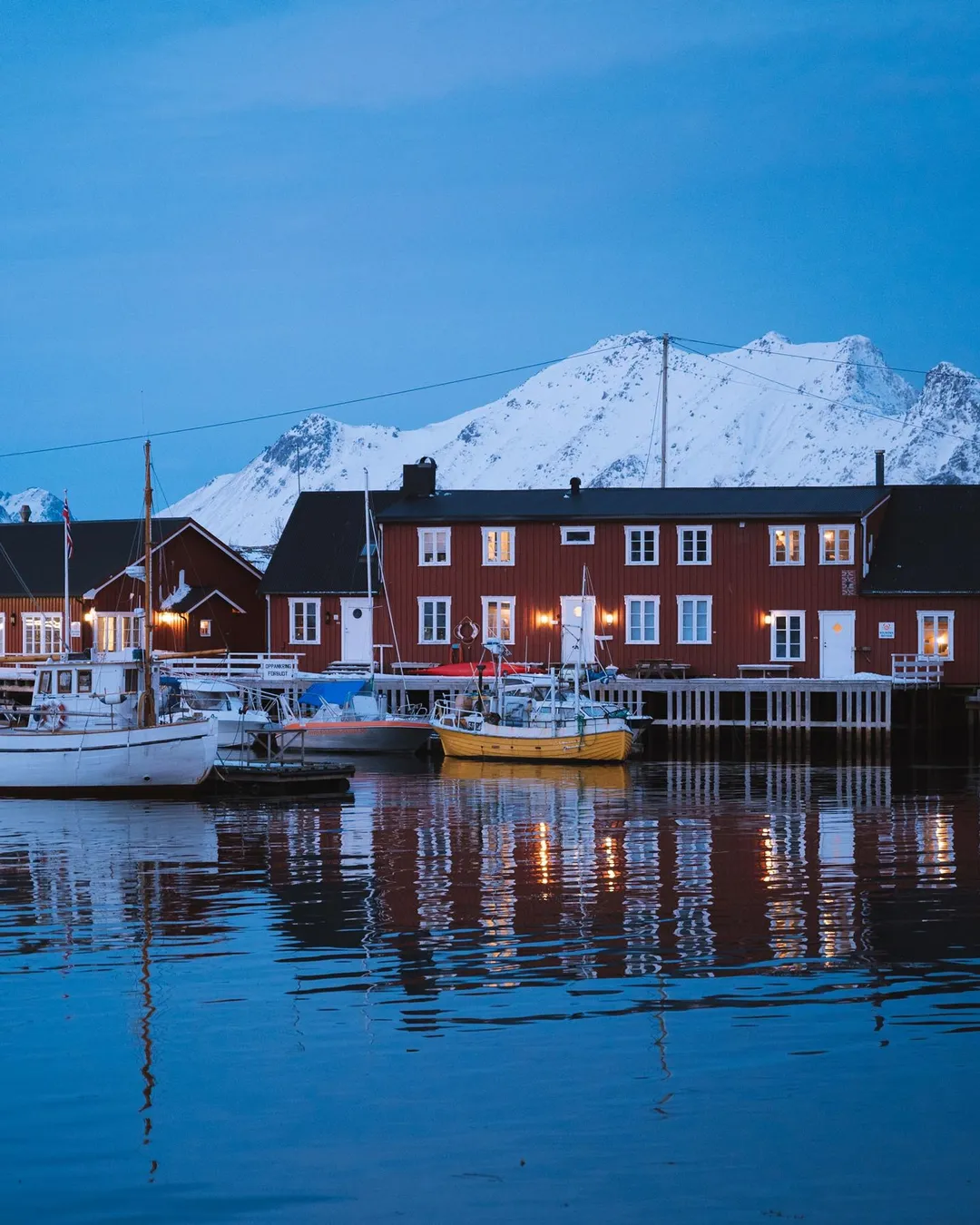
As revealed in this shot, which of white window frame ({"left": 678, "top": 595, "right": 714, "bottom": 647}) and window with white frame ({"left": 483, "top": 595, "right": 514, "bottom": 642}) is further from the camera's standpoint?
window with white frame ({"left": 483, "top": 595, "right": 514, "bottom": 642})

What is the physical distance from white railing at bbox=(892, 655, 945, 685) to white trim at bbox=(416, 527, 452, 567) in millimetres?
16290

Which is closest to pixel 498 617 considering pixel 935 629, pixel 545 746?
pixel 545 746

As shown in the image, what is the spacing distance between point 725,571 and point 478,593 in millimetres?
9004

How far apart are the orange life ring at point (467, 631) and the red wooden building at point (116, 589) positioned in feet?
40.8

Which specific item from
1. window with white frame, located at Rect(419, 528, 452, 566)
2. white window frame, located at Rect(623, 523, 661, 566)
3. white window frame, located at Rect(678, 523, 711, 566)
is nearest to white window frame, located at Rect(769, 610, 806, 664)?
white window frame, located at Rect(678, 523, 711, 566)

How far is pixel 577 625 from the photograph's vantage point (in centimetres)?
5738

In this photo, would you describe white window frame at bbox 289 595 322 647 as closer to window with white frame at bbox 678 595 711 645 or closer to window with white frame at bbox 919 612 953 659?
window with white frame at bbox 678 595 711 645

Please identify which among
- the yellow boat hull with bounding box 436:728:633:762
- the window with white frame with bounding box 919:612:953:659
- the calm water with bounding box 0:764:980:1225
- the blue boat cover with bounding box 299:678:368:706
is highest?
the window with white frame with bounding box 919:612:953:659

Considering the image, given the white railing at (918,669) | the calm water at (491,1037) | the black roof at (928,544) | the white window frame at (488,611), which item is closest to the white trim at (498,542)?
the white window frame at (488,611)

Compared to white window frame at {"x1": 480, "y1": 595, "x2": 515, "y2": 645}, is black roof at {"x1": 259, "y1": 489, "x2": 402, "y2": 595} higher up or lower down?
higher up

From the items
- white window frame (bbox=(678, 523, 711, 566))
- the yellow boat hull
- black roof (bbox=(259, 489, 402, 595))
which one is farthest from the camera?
black roof (bbox=(259, 489, 402, 595))

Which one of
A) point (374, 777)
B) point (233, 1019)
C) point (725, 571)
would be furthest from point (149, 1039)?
point (725, 571)

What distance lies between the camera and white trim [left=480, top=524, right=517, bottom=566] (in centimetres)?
5800

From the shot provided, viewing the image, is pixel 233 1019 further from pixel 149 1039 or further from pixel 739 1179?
pixel 739 1179
